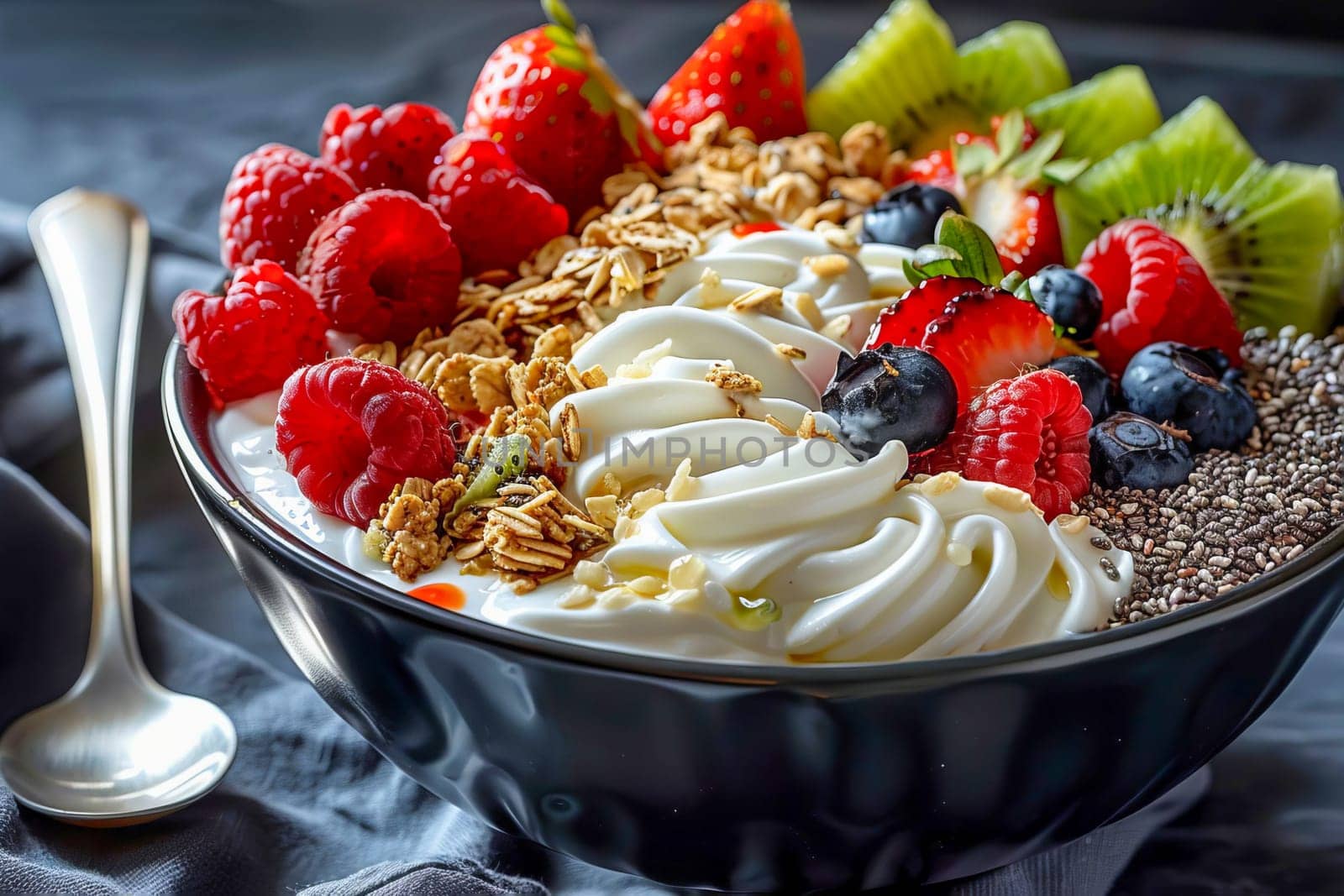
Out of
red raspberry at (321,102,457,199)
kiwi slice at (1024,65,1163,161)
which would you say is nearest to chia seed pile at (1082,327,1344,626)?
kiwi slice at (1024,65,1163,161)

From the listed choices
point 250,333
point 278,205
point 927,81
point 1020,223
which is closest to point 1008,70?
point 927,81

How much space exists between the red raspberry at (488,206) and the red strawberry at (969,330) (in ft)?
1.22

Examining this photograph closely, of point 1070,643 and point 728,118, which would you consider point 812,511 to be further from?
point 728,118

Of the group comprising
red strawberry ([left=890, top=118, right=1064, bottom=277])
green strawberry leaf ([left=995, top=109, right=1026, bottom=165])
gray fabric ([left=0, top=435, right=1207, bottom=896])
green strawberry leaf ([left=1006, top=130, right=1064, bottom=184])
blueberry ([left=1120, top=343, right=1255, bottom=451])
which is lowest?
gray fabric ([left=0, top=435, right=1207, bottom=896])

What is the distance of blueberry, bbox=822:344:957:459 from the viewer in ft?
3.38

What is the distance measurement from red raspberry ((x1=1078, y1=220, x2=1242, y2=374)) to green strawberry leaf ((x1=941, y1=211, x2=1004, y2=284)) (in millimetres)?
147

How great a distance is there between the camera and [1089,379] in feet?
3.90

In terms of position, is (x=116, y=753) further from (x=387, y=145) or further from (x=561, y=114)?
(x=561, y=114)

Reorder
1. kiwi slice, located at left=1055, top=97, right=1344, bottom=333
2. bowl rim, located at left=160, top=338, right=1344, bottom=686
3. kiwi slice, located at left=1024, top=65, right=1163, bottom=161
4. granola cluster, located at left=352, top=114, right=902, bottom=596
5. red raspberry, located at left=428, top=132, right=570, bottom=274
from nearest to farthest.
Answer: bowl rim, located at left=160, top=338, right=1344, bottom=686 < granola cluster, located at left=352, top=114, right=902, bottom=596 < red raspberry, located at left=428, top=132, right=570, bottom=274 < kiwi slice, located at left=1055, top=97, right=1344, bottom=333 < kiwi slice, located at left=1024, top=65, right=1163, bottom=161

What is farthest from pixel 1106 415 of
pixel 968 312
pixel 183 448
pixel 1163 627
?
pixel 183 448

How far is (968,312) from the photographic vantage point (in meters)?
1.13

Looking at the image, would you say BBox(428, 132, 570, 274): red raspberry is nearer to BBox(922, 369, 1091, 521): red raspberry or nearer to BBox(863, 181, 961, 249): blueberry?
BBox(863, 181, 961, 249): blueberry

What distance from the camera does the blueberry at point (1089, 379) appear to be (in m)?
1.18

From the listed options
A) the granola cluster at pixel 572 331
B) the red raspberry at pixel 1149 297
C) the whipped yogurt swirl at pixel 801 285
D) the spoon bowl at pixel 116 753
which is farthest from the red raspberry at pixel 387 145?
the red raspberry at pixel 1149 297
